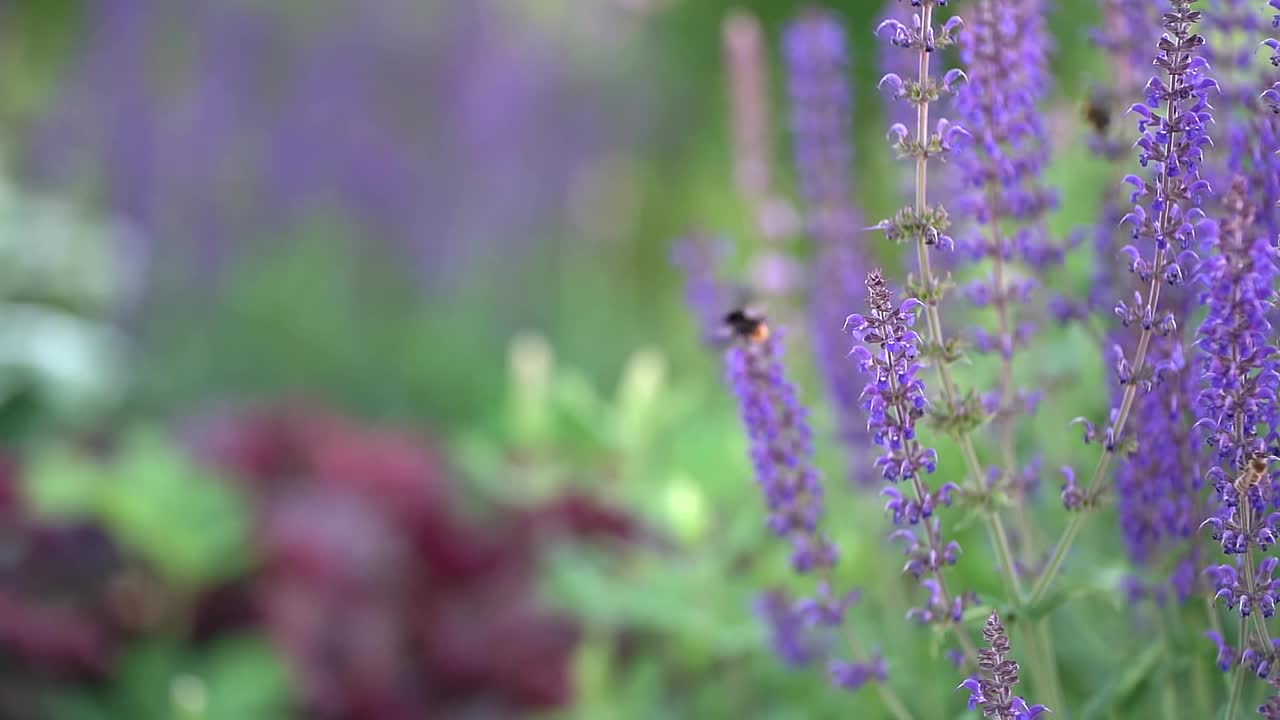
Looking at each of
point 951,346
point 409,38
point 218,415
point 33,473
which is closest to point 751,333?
point 951,346

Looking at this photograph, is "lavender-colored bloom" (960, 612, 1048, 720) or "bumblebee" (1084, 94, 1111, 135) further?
"bumblebee" (1084, 94, 1111, 135)

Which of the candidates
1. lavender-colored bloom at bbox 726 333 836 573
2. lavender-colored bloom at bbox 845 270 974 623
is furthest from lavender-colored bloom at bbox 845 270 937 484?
lavender-colored bloom at bbox 726 333 836 573

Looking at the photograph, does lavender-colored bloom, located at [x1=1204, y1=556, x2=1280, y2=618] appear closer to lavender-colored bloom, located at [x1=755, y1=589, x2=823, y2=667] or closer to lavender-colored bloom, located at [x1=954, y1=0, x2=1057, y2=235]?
lavender-colored bloom, located at [x1=954, y1=0, x2=1057, y2=235]

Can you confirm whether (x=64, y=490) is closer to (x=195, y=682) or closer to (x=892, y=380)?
(x=195, y=682)

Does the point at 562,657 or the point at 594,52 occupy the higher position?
the point at 594,52

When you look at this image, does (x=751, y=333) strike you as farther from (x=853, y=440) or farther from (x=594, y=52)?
(x=594, y=52)

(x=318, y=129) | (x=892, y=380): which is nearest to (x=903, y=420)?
(x=892, y=380)

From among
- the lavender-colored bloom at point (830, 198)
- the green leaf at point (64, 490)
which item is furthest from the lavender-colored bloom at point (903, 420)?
the green leaf at point (64, 490)
